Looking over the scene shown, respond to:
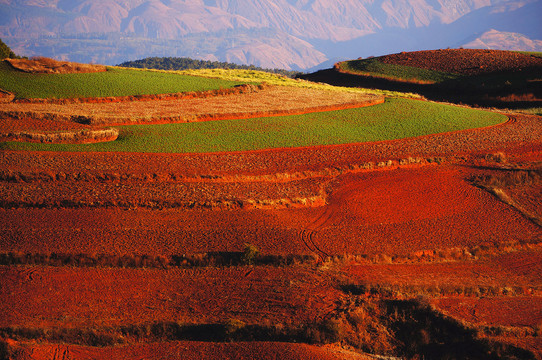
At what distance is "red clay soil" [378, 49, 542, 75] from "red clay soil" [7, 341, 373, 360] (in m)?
54.0

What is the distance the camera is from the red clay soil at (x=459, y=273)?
1473 centimetres

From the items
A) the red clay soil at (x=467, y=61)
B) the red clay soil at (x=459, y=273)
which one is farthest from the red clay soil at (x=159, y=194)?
the red clay soil at (x=467, y=61)

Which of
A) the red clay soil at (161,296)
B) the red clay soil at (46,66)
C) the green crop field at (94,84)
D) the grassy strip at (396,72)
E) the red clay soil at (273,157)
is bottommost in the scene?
the red clay soil at (161,296)

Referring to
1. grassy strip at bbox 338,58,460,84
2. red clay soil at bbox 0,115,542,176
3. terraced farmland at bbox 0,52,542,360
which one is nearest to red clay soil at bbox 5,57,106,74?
→ terraced farmland at bbox 0,52,542,360

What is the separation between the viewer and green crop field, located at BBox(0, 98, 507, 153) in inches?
978

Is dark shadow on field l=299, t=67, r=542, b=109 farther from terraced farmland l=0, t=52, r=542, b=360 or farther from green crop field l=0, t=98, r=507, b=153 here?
terraced farmland l=0, t=52, r=542, b=360

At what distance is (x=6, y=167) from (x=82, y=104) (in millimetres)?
13124

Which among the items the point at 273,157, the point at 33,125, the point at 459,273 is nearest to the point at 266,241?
the point at 459,273

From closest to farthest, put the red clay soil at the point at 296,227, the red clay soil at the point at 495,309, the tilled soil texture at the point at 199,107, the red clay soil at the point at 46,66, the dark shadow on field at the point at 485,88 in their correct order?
1. the red clay soil at the point at 495,309
2. the red clay soil at the point at 296,227
3. the tilled soil texture at the point at 199,107
4. the red clay soil at the point at 46,66
5. the dark shadow on field at the point at 485,88

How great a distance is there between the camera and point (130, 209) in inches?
713

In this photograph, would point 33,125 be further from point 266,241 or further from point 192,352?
point 192,352

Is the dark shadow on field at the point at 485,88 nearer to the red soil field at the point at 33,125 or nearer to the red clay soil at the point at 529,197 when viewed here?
the red clay soil at the point at 529,197

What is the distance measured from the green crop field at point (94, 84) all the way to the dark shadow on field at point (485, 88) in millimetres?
24802

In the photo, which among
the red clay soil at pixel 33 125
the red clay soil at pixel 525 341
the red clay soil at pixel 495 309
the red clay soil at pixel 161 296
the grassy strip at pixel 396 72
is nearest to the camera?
the red clay soil at pixel 525 341
